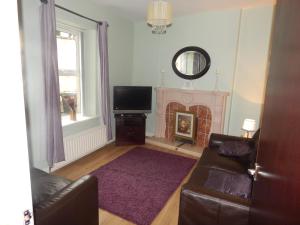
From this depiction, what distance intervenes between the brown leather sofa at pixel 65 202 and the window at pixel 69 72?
5.03 feet

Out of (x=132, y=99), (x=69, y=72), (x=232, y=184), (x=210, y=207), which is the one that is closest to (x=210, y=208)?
(x=210, y=207)

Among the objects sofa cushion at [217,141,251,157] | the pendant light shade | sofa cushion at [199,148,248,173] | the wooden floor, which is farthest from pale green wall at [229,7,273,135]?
the pendant light shade

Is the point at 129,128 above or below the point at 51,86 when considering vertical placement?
below

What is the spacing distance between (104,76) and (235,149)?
2451 millimetres

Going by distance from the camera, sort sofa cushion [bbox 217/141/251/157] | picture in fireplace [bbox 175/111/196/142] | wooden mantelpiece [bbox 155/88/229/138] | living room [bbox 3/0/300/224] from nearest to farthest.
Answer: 1. sofa cushion [bbox 217/141/251/157]
2. living room [bbox 3/0/300/224]
3. wooden mantelpiece [bbox 155/88/229/138]
4. picture in fireplace [bbox 175/111/196/142]

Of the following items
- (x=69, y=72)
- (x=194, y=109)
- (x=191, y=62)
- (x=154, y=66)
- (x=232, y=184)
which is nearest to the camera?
(x=232, y=184)

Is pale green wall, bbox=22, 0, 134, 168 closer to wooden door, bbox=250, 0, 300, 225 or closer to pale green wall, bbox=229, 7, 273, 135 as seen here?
pale green wall, bbox=229, 7, 273, 135

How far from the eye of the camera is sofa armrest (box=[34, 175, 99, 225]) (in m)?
1.24

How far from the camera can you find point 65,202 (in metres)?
1.36

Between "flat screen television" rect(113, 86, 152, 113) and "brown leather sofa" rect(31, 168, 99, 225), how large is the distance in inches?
87.0

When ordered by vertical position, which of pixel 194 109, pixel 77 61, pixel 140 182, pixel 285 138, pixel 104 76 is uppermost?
pixel 77 61

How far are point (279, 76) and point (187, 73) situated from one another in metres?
3.21

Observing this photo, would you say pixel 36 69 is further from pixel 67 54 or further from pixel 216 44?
pixel 216 44

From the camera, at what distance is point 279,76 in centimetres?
91
